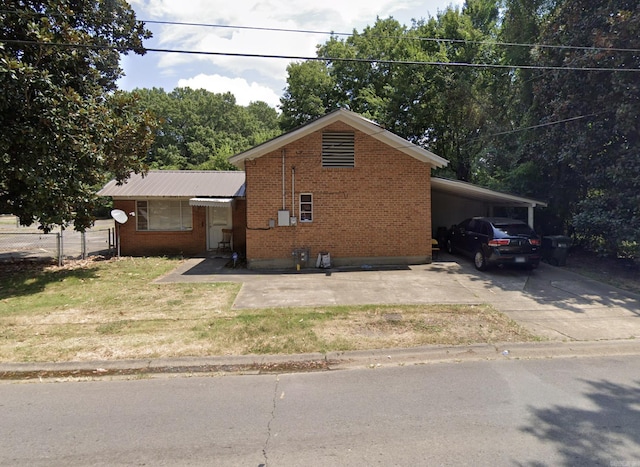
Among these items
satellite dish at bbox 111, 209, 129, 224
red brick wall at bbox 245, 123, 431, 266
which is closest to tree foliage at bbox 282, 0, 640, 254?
red brick wall at bbox 245, 123, 431, 266

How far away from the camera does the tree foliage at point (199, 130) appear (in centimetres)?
4425

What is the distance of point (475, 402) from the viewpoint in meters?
4.14

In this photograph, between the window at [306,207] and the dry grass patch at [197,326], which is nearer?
the dry grass patch at [197,326]

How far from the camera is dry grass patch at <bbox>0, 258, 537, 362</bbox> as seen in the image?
5699 millimetres

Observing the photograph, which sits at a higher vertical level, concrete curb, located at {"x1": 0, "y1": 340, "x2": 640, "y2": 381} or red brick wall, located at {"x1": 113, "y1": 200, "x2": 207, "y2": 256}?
red brick wall, located at {"x1": 113, "y1": 200, "x2": 207, "y2": 256}

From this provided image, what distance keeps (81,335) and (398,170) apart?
9.99 m

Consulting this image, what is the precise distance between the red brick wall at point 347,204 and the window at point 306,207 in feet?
0.50

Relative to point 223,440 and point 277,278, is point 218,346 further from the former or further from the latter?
point 277,278

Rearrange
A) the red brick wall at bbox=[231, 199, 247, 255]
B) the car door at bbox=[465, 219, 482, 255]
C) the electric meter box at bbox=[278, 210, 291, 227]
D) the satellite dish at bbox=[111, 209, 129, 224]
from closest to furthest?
the electric meter box at bbox=[278, 210, 291, 227], the car door at bbox=[465, 219, 482, 255], the satellite dish at bbox=[111, 209, 129, 224], the red brick wall at bbox=[231, 199, 247, 255]

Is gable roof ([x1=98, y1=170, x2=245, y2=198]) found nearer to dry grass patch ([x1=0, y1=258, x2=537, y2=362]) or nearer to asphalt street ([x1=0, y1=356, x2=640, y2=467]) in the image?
dry grass patch ([x1=0, y1=258, x2=537, y2=362])

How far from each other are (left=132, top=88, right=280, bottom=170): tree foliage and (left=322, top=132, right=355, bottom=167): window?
2707cm

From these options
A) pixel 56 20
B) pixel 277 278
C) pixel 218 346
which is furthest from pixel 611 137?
pixel 56 20

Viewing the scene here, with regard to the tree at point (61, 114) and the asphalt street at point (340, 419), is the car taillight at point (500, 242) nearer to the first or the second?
the asphalt street at point (340, 419)

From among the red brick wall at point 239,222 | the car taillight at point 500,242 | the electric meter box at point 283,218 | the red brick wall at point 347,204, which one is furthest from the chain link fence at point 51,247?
the car taillight at point 500,242
